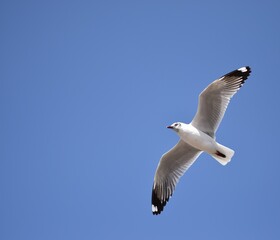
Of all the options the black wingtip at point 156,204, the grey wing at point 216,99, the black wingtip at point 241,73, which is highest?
the black wingtip at point 241,73

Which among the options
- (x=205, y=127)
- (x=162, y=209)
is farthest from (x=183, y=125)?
(x=162, y=209)

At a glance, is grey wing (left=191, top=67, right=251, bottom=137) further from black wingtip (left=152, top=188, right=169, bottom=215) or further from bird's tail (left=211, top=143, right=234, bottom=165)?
black wingtip (left=152, top=188, right=169, bottom=215)

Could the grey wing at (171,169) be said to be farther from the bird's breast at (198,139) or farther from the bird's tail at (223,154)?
the bird's tail at (223,154)

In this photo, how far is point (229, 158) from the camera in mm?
11086

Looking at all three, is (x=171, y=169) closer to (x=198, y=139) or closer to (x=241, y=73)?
(x=198, y=139)

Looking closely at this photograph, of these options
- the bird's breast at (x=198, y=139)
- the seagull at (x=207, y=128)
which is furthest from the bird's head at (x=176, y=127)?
the bird's breast at (x=198, y=139)

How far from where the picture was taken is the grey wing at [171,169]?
38.6 ft

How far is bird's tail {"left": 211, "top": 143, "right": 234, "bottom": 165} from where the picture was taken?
11.0 metres

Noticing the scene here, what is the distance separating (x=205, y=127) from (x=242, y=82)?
1.21m

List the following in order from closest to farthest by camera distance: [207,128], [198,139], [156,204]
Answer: [198,139] < [207,128] < [156,204]

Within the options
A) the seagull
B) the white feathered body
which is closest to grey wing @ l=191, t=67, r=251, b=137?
the seagull

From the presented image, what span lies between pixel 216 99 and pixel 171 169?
194 centimetres

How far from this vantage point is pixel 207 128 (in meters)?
11.4

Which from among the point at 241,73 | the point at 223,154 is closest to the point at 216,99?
the point at 241,73
